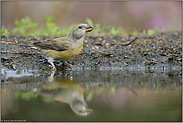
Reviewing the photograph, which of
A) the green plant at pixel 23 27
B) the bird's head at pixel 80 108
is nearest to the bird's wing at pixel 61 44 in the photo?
the green plant at pixel 23 27

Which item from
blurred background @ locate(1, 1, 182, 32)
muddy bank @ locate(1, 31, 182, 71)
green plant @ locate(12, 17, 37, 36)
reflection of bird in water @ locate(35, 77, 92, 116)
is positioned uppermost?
blurred background @ locate(1, 1, 182, 32)

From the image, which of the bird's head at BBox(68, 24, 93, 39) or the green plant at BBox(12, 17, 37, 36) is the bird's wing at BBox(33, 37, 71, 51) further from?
the green plant at BBox(12, 17, 37, 36)

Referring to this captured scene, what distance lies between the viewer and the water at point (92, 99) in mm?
3002

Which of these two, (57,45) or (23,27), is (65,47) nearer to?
(57,45)

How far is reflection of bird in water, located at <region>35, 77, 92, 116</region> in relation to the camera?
340 cm

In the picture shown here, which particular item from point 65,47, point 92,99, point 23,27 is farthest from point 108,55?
point 92,99

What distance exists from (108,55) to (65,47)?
1.47 metres

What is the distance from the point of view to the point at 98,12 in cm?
1412

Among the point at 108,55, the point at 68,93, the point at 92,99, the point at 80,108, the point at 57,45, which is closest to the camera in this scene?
the point at 80,108

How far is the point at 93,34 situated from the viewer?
352 inches

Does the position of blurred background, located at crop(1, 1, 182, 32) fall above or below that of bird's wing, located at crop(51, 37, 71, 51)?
above

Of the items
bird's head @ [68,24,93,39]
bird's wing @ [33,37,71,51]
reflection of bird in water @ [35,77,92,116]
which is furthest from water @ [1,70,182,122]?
bird's head @ [68,24,93,39]

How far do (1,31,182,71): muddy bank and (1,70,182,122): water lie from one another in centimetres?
131

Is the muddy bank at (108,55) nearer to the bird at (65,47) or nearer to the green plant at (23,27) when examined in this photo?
the bird at (65,47)
